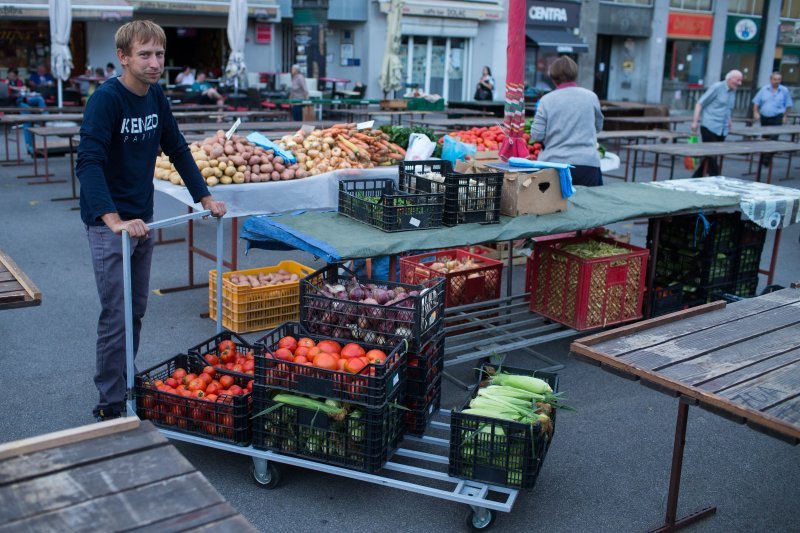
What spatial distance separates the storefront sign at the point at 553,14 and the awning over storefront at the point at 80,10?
14364mm

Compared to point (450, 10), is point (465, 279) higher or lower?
lower

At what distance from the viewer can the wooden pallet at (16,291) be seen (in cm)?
364

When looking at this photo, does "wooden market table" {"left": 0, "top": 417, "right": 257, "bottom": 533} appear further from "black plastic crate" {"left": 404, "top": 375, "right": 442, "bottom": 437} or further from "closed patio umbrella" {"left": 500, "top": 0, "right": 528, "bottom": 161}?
"closed patio umbrella" {"left": 500, "top": 0, "right": 528, "bottom": 161}

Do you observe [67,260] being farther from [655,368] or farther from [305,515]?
[655,368]

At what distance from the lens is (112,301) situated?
4.33 m

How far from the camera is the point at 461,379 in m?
5.70

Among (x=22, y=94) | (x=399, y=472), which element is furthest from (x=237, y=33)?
(x=399, y=472)

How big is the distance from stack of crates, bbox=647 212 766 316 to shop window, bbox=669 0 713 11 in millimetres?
28732

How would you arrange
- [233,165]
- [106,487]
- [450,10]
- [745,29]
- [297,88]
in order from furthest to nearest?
[745,29] → [450,10] → [297,88] → [233,165] → [106,487]

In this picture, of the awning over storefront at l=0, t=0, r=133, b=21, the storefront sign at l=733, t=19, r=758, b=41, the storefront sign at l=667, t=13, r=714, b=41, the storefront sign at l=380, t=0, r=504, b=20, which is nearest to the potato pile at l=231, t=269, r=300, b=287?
the awning over storefront at l=0, t=0, r=133, b=21

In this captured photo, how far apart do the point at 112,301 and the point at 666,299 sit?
424 cm

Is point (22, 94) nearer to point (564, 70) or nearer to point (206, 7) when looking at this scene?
point (206, 7)

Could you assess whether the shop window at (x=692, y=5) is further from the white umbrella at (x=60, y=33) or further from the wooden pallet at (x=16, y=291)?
the wooden pallet at (x=16, y=291)

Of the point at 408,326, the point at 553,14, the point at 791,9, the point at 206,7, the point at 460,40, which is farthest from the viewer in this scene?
the point at 791,9
